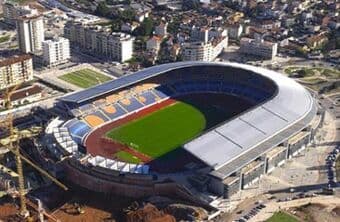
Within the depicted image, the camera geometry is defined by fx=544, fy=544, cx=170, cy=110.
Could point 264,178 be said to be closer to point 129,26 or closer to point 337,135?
point 337,135

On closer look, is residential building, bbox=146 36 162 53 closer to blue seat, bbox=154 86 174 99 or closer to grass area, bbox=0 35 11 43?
blue seat, bbox=154 86 174 99

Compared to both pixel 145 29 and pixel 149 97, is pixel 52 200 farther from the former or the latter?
pixel 145 29

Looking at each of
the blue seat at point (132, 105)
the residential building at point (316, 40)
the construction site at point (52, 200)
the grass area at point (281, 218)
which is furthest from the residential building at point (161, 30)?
the grass area at point (281, 218)

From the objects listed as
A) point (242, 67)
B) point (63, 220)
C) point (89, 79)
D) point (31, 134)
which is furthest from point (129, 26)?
point (63, 220)

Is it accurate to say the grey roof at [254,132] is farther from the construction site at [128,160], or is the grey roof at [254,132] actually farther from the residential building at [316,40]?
the residential building at [316,40]

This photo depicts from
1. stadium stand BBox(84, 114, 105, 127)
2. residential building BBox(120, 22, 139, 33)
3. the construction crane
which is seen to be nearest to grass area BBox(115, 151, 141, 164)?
stadium stand BBox(84, 114, 105, 127)

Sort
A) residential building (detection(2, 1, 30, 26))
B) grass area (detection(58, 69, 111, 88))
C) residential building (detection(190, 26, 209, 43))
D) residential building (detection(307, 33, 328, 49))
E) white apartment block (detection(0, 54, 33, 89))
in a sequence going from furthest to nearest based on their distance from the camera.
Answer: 1. residential building (detection(2, 1, 30, 26))
2. residential building (detection(190, 26, 209, 43))
3. residential building (detection(307, 33, 328, 49))
4. grass area (detection(58, 69, 111, 88))
5. white apartment block (detection(0, 54, 33, 89))

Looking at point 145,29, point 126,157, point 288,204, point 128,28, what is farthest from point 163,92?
point 128,28
